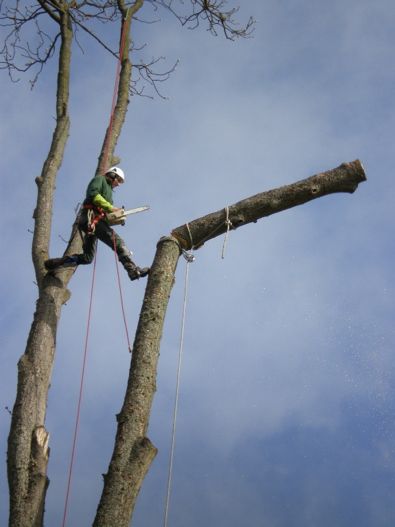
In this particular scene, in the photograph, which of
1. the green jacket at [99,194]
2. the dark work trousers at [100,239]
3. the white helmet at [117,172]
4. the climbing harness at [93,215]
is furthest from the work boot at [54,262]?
the white helmet at [117,172]

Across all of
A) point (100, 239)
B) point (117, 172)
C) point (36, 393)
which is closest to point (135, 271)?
point (100, 239)

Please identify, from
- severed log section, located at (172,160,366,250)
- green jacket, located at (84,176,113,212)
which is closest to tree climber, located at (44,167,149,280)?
green jacket, located at (84,176,113,212)

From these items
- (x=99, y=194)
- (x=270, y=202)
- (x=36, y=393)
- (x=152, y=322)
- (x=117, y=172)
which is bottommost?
(x=36, y=393)

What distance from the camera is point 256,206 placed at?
214 inches

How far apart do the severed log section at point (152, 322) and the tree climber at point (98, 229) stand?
A: 3.92 ft

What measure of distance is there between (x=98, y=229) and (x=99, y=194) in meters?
0.36

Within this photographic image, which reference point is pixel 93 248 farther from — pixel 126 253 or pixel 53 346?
pixel 53 346

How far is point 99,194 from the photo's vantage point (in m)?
6.52

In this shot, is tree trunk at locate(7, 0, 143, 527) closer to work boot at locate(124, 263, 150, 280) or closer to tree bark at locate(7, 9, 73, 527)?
→ tree bark at locate(7, 9, 73, 527)

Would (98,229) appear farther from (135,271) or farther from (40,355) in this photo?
(40,355)

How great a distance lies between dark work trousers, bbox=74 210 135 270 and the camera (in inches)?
256

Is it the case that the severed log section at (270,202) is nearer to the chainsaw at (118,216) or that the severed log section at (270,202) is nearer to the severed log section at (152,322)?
the severed log section at (152,322)

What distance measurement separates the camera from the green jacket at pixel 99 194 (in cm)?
647

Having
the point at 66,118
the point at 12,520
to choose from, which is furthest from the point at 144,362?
the point at 66,118
